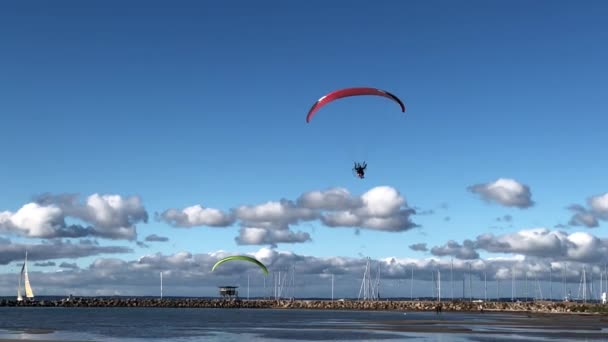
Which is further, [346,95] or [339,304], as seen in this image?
[339,304]

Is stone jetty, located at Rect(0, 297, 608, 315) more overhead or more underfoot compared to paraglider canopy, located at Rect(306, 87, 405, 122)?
more underfoot

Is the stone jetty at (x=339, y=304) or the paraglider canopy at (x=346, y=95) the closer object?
the paraglider canopy at (x=346, y=95)

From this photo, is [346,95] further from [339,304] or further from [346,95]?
[339,304]

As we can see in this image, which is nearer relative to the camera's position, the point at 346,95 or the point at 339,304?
the point at 346,95

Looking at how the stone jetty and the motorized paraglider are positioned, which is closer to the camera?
the motorized paraglider

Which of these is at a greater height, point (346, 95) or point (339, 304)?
point (346, 95)

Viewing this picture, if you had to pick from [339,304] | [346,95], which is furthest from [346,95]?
[339,304]

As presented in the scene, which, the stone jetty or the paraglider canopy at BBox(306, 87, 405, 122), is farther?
the stone jetty

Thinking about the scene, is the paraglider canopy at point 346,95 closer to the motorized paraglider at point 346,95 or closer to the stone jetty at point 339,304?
the motorized paraglider at point 346,95

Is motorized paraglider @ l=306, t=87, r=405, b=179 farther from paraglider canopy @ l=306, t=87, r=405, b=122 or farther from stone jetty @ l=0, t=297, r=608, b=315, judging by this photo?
stone jetty @ l=0, t=297, r=608, b=315

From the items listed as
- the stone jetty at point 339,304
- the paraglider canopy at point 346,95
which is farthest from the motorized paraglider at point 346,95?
the stone jetty at point 339,304

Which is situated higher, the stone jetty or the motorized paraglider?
the motorized paraglider

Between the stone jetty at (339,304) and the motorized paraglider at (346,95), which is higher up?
the motorized paraglider at (346,95)

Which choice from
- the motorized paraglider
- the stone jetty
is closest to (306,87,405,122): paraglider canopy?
the motorized paraglider
